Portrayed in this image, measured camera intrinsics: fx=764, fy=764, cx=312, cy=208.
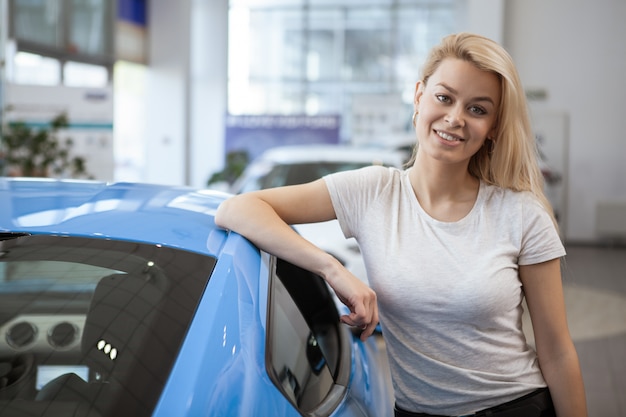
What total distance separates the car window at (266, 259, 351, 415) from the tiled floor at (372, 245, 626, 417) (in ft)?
3.20

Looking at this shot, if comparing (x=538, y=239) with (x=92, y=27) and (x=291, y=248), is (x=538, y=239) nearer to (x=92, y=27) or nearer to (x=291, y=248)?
(x=291, y=248)

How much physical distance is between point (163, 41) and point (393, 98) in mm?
4589

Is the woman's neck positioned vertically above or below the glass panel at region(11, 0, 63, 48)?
below

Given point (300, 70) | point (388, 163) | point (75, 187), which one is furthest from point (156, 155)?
point (75, 187)

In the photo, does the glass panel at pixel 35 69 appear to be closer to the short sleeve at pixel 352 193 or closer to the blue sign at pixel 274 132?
the blue sign at pixel 274 132

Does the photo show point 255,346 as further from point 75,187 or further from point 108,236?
point 75,187

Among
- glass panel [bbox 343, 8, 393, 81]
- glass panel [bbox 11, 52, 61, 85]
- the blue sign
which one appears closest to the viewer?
glass panel [bbox 11, 52, 61, 85]

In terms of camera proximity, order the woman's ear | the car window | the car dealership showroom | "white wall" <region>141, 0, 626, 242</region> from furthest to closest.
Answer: "white wall" <region>141, 0, 626, 242</region> < the woman's ear < the car window < the car dealership showroom

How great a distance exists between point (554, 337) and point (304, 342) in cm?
53

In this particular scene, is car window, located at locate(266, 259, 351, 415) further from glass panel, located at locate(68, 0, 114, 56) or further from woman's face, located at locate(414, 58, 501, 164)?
glass panel, located at locate(68, 0, 114, 56)

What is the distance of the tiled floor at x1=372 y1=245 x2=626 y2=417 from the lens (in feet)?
14.3

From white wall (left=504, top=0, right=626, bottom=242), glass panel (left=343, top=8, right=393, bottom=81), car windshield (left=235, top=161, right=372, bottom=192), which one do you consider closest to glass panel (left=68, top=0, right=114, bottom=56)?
car windshield (left=235, top=161, right=372, bottom=192)

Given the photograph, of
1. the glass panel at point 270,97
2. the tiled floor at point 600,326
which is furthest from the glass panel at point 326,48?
the tiled floor at point 600,326

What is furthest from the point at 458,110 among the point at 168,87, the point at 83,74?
the point at 168,87
